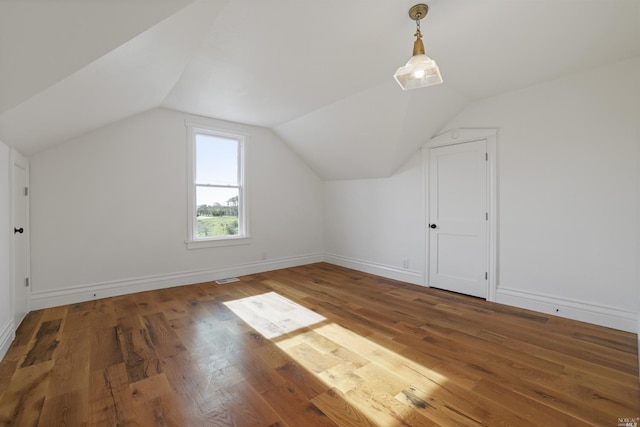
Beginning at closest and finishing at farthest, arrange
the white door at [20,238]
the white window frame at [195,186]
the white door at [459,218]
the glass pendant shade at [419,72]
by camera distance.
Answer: the glass pendant shade at [419,72] < the white door at [20,238] < the white door at [459,218] < the white window frame at [195,186]

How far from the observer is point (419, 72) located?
1.94 m

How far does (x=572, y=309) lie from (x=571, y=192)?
48.6 inches

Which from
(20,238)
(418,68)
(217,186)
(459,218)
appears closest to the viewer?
(418,68)

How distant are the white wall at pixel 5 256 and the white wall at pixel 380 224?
439cm

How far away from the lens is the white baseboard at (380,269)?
4328 mm

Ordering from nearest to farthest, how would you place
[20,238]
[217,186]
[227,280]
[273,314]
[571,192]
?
1. [20,238]
2. [571,192]
3. [273,314]
4. [227,280]
5. [217,186]

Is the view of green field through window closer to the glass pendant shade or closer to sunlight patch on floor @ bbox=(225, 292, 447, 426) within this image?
sunlight patch on floor @ bbox=(225, 292, 447, 426)

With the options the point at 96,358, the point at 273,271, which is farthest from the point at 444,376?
the point at 273,271

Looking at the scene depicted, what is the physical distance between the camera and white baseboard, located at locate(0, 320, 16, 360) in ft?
7.29

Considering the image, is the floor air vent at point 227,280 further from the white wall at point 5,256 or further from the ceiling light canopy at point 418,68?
the ceiling light canopy at point 418,68

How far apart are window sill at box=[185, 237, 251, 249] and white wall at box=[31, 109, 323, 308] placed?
0.08 m

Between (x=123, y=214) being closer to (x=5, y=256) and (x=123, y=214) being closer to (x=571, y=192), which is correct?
(x=5, y=256)

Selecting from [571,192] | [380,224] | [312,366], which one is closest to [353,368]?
[312,366]

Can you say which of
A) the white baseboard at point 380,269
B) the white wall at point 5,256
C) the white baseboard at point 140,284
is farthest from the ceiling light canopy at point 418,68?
the white baseboard at point 140,284
